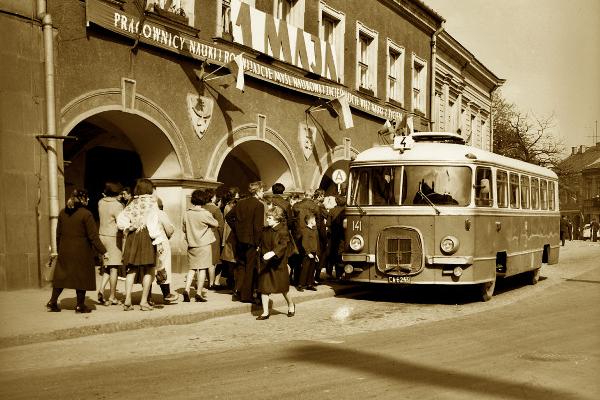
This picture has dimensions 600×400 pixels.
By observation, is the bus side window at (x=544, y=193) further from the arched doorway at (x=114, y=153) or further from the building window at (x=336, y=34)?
the arched doorway at (x=114, y=153)

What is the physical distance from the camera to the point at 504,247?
13312 millimetres

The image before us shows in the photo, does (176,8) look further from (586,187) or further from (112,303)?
(586,187)

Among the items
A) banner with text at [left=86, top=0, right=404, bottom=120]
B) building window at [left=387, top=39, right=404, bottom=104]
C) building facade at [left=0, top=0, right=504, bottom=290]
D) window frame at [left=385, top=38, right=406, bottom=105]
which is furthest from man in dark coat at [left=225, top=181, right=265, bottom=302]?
building window at [left=387, top=39, right=404, bottom=104]

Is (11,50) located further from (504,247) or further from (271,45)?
(504,247)

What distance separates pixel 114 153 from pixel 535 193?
412 inches

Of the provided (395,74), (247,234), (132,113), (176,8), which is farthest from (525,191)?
(395,74)

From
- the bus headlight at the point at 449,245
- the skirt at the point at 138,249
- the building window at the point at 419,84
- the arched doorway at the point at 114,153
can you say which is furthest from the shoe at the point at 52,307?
the building window at the point at 419,84

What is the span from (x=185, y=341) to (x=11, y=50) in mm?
6281

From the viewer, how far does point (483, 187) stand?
40.5 feet

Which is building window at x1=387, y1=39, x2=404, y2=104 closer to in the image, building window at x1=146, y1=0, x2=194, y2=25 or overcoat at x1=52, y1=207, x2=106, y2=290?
building window at x1=146, y1=0, x2=194, y2=25

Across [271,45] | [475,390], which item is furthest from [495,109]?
[475,390]

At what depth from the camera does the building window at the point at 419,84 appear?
2831 centimetres

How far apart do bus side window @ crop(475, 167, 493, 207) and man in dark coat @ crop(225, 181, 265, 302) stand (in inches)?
150

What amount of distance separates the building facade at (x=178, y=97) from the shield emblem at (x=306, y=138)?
0.05m
